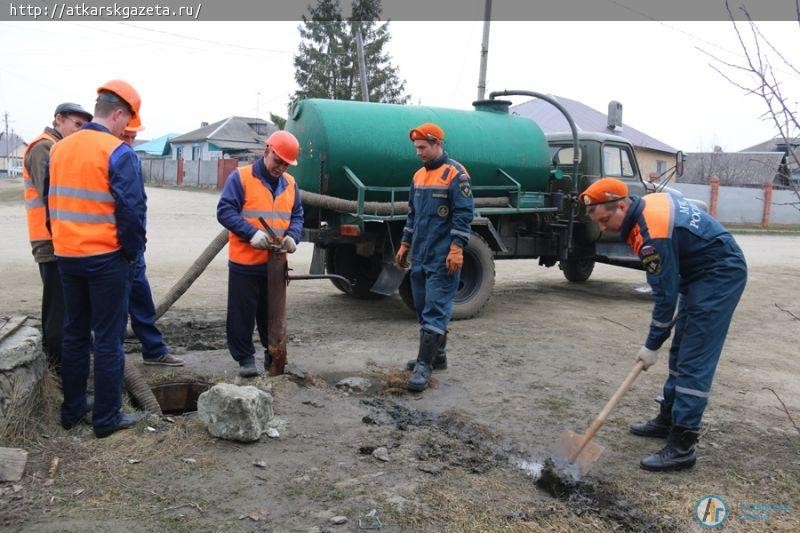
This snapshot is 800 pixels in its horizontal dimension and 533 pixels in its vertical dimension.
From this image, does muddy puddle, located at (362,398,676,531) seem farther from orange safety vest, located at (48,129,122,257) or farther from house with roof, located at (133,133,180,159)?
house with roof, located at (133,133,180,159)

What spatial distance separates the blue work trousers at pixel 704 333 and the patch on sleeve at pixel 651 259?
335 mm

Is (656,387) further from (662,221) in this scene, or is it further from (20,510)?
(20,510)

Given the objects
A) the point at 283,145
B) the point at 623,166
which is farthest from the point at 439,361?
the point at 623,166

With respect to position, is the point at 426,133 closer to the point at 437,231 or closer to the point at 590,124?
the point at 437,231

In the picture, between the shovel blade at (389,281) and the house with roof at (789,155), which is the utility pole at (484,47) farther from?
the house with roof at (789,155)

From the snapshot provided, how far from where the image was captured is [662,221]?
11.9 ft

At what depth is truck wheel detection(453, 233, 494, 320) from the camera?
7.64 metres

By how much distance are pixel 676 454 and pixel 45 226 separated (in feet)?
13.0

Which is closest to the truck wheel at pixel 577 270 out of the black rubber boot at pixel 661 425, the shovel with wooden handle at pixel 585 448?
the black rubber boot at pixel 661 425

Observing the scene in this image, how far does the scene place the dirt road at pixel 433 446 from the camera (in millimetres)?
3086

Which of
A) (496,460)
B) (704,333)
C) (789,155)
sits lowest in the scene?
(496,460)

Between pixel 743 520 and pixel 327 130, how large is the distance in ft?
16.9

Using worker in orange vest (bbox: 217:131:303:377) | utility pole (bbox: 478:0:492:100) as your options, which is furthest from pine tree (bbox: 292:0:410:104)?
worker in orange vest (bbox: 217:131:303:377)

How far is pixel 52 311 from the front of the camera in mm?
4387
